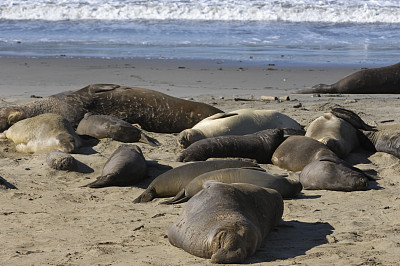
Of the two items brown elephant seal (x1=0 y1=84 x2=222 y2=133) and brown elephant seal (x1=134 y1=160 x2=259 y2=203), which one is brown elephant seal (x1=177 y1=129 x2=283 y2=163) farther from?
brown elephant seal (x1=0 y1=84 x2=222 y2=133)

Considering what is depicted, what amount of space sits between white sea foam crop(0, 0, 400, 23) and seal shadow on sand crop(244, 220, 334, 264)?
2168 centimetres

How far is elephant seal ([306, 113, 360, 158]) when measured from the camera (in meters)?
6.73

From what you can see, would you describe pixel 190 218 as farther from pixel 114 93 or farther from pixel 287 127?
pixel 114 93

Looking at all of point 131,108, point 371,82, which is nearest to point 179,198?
point 131,108

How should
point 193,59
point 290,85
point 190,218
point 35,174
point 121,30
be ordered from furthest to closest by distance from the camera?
1. point 121,30
2. point 193,59
3. point 290,85
4. point 35,174
5. point 190,218

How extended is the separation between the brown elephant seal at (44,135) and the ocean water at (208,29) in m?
8.26

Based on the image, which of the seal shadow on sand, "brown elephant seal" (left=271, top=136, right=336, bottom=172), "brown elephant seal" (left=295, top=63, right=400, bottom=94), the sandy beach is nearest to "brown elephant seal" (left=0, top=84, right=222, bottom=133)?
the sandy beach

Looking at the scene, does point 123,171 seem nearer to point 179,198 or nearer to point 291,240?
point 179,198

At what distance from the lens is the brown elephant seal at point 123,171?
567 centimetres

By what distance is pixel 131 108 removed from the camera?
27.4ft

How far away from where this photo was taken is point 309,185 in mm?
5672

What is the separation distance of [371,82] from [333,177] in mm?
7046

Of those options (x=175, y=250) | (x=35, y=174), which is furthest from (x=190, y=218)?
(x=35, y=174)

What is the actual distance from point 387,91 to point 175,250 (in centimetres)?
947
